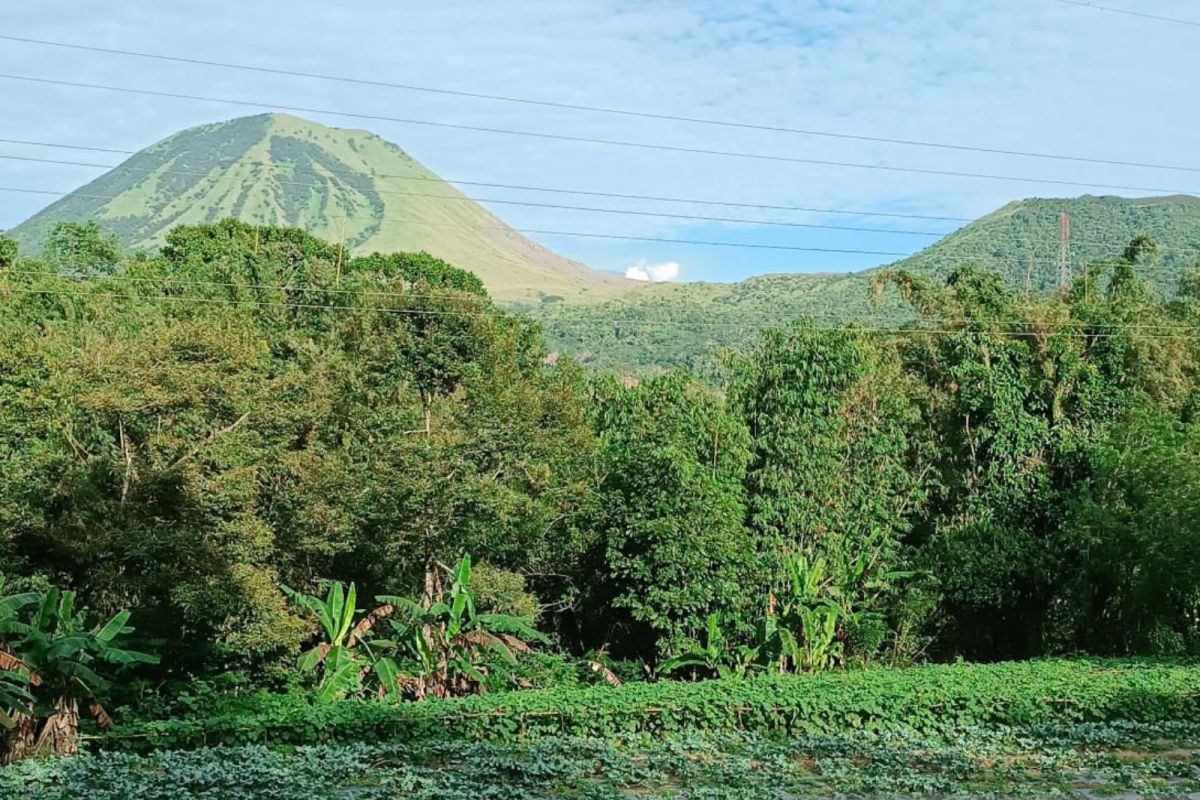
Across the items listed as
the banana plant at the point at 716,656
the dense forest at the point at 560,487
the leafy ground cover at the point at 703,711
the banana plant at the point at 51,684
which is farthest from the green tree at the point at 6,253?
the banana plant at the point at 716,656

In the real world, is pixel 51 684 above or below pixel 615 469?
below

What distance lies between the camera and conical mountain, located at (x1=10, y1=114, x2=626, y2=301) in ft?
298

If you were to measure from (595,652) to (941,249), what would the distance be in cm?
3864

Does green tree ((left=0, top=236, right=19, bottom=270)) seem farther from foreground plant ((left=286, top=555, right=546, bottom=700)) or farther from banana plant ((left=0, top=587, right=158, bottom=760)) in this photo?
banana plant ((left=0, top=587, right=158, bottom=760))

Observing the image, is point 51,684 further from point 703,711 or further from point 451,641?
point 703,711

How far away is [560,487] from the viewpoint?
52.3 ft

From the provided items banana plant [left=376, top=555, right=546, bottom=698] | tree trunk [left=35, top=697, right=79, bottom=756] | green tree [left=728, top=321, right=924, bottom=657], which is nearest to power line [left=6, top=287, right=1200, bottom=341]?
green tree [left=728, top=321, right=924, bottom=657]

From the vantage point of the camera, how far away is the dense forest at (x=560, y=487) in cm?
1264

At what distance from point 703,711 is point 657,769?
193 cm

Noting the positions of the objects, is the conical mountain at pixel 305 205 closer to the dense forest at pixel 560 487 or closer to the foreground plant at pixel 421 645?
the dense forest at pixel 560 487

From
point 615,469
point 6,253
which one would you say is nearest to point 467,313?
point 615,469

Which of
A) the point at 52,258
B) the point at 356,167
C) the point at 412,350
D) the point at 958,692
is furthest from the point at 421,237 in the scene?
the point at 958,692

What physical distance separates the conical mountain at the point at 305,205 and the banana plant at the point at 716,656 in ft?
179

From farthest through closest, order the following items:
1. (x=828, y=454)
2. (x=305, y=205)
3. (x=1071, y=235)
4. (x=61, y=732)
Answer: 1. (x=305, y=205)
2. (x=1071, y=235)
3. (x=828, y=454)
4. (x=61, y=732)
